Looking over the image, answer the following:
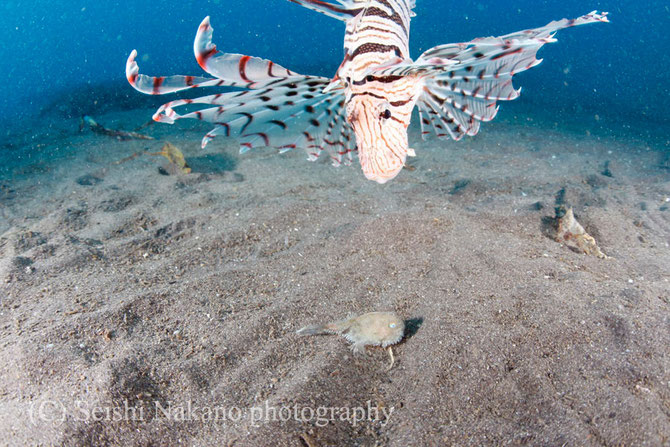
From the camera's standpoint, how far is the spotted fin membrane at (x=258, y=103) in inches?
71.2

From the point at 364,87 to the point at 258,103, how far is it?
31.5 inches

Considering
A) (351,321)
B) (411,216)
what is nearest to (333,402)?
(351,321)

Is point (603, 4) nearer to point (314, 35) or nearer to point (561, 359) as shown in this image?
point (314, 35)

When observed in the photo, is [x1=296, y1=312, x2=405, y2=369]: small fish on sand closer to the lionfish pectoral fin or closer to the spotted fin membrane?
the spotted fin membrane

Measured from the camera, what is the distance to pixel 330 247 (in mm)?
3887

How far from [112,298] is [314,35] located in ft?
239

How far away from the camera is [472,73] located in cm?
249

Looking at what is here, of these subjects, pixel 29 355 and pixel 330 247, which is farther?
→ pixel 330 247

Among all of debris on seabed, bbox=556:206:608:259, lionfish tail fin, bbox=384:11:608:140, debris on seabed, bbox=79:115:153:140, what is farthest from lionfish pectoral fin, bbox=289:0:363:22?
debris on seabed, bbox=79:115:153:140

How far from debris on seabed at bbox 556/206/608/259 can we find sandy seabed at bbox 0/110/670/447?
0.15 metres

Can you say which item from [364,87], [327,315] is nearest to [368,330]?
[327,315]

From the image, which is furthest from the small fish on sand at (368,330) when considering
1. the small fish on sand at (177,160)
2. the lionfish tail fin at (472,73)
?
the small fish on sand at (177,160)

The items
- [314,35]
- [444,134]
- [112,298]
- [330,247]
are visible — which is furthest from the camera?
[314,35]

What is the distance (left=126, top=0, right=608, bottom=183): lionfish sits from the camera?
1.82m
